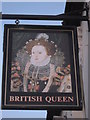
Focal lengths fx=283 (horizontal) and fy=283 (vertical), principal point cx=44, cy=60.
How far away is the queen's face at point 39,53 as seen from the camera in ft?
10.6

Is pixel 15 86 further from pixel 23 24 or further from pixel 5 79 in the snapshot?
pixel 23 24

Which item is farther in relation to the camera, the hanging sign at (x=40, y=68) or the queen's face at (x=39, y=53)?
the queen's face at (x=39, y=53)

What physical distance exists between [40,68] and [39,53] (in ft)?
0.64

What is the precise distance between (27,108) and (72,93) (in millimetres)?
505

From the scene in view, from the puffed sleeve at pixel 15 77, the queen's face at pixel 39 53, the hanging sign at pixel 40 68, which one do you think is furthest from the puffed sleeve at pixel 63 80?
the puffed sleeve at pixel 15 77

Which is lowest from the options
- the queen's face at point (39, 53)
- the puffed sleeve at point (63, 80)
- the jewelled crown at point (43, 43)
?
the puffed sleeve at point (63, 80)

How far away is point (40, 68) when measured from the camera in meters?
3.17

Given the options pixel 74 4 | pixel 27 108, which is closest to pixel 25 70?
pixel 27 108

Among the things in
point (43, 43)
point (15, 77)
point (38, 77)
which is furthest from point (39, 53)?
point (15, 77)

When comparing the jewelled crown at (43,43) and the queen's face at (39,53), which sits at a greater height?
the jewelled crown at (43,43)

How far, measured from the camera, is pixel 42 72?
3.13m

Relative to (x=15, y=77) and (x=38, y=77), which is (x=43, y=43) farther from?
(x=15, y=77)

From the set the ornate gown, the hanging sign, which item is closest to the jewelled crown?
the hanging sign

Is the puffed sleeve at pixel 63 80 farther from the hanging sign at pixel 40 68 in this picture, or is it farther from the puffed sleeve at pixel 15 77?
the puffed sleeve at pixel 15 77
